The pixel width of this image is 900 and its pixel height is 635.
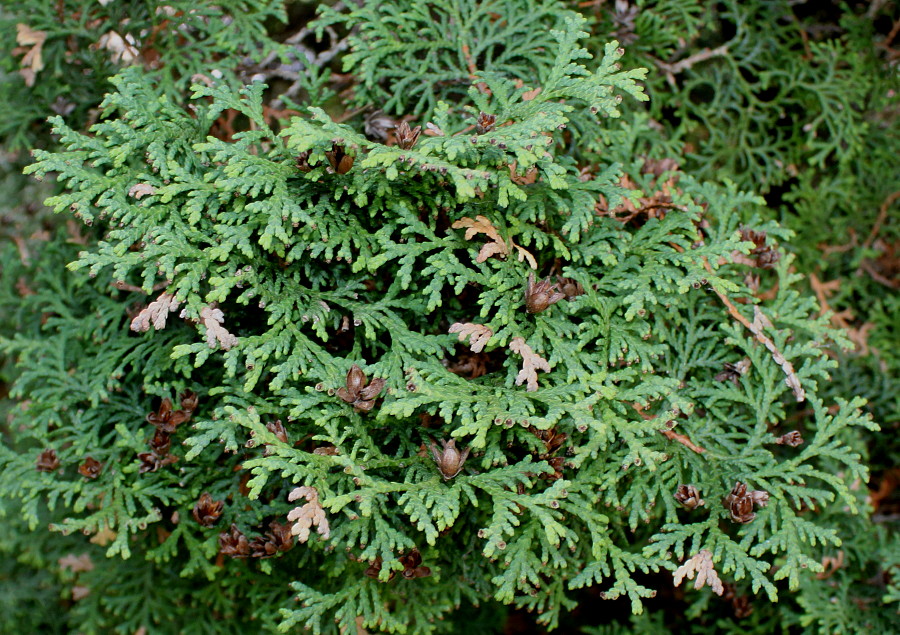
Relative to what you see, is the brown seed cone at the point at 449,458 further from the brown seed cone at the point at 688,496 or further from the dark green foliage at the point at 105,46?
the dark green foliage at the point at 105,46

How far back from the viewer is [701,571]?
1755 mm

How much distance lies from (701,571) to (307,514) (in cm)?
101

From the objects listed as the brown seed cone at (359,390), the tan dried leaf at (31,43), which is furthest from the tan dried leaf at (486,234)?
the tan dried leaf at (31,43)

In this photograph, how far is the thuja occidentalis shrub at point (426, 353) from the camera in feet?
5.60

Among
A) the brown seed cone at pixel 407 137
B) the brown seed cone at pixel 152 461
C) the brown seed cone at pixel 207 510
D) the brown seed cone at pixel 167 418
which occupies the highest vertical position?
the brown seed cone at pixel 407 137

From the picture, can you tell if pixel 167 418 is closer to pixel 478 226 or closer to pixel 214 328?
pixel 214 328

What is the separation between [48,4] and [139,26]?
316 mm

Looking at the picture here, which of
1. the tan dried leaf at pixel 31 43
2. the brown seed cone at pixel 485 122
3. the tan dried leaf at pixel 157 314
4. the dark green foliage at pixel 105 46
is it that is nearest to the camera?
the tan dried leaf at pixel 157 314

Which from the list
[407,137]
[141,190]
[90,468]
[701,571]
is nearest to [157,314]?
[141,190]

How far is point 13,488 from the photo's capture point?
206 cm

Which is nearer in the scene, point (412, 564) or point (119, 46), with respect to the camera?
point (412, 564)

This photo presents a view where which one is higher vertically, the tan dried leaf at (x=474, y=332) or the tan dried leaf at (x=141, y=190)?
the tan dried leaf at (x=141, y=190)

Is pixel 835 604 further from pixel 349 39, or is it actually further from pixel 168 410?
pixel 349 39

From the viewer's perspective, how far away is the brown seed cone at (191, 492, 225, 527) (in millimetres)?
1935
